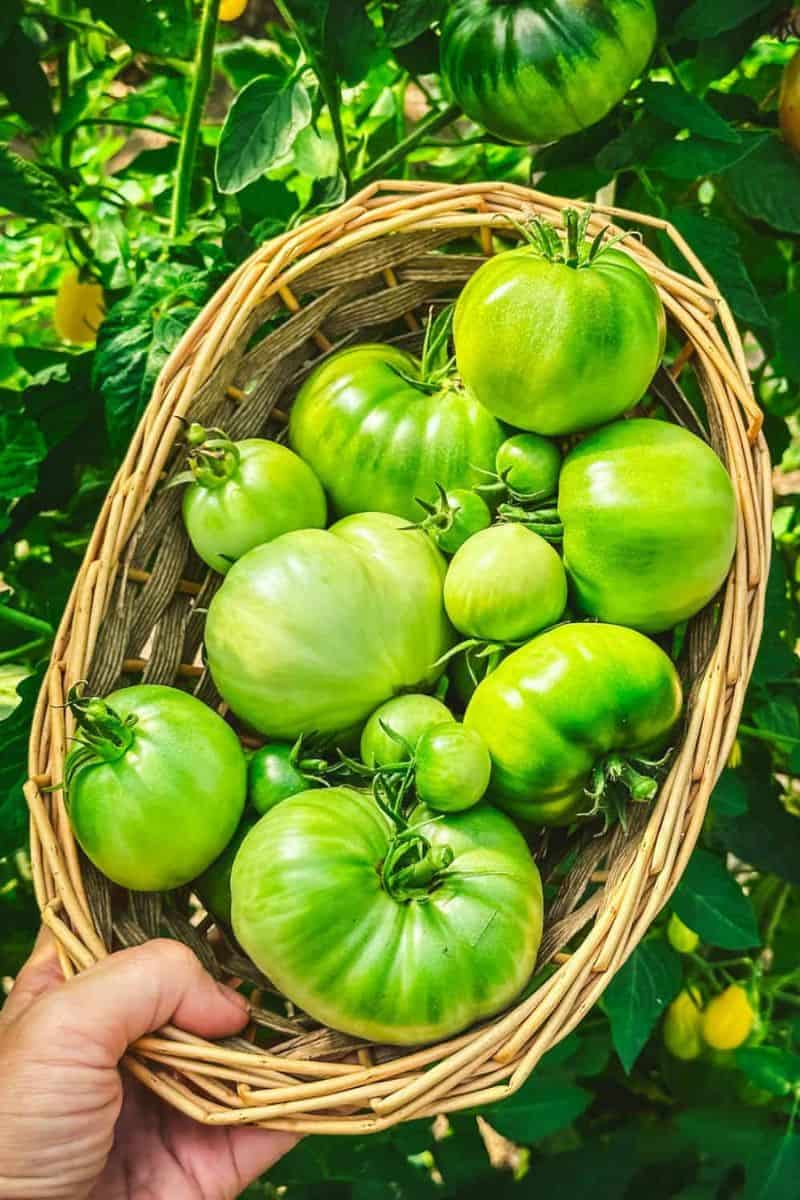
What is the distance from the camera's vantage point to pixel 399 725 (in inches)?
32.5

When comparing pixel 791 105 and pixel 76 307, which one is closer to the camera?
pixel 791 105

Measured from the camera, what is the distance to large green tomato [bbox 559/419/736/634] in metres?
0.80

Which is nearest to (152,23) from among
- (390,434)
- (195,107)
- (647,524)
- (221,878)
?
(195,107)

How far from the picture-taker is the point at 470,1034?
742 millimetres

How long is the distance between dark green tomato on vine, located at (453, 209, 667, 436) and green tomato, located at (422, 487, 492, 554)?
77 mm

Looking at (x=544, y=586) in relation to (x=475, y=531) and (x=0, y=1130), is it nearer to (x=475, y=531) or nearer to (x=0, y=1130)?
(x=475, y=531)

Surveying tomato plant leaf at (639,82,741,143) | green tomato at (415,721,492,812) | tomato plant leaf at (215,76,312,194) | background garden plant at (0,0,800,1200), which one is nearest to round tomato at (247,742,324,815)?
green tomato at (415,721,492,812)

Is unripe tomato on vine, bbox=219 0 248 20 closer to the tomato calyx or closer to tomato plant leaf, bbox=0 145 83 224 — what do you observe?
tomato plant leaf, bbox=0 145 83 224

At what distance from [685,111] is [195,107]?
1.48ft

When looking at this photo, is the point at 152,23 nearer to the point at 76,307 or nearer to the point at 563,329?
the point at 76,307

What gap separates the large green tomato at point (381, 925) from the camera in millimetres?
724

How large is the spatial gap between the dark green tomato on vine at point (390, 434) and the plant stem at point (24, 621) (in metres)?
0.29

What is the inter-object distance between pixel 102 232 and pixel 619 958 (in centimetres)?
81

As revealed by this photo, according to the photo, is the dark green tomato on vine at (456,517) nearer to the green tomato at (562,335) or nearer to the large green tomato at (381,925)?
the green tomato at (562,335)
